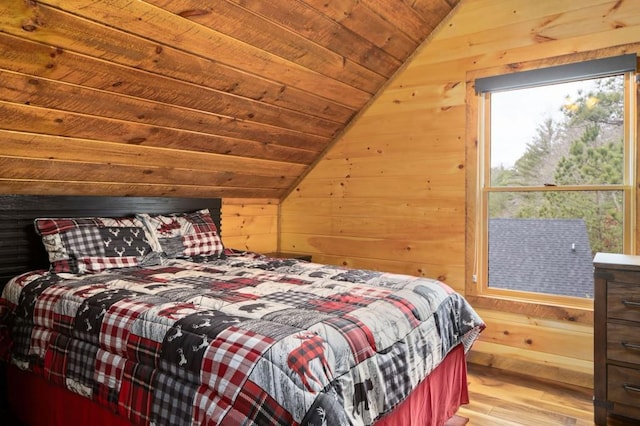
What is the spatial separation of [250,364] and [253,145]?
2242 mm

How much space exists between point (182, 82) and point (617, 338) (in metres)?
2.59

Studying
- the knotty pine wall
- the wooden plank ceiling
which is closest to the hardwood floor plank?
the knotty pine wall

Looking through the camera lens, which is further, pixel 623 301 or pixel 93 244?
pixel 93 244

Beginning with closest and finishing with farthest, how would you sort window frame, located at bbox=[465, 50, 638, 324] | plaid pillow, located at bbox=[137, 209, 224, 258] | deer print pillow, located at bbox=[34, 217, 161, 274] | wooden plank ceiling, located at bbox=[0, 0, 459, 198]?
wooden plank ceiling, located at bbox=[0, 0, 459, 198]
deer print pillow, located at bbox=[34, 217, 161, 274]
window frame, located at bbox=[465, 50, 638, 324]
plaid pillow, located at bbox=[137, 209, 224, 258]

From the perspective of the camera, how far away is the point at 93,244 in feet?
8.32

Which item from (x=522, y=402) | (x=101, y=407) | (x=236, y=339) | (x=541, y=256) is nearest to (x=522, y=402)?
(x=522, y=402)

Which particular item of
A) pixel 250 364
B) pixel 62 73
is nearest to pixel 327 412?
pixel 250 364

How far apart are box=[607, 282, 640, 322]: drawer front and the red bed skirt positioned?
29.6 inches

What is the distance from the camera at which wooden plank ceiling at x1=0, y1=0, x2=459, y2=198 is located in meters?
1.94

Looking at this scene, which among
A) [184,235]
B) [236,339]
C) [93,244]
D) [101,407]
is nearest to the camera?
[236,339]

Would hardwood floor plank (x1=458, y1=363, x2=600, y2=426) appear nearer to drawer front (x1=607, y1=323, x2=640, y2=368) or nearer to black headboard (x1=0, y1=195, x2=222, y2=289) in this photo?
drawer front (x1=607, y1=323, x2=640, y2=368)

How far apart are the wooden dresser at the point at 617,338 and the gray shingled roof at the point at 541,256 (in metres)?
0.58

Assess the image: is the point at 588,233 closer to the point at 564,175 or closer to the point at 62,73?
the point at 564,175

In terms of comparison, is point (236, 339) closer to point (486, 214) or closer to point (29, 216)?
point (29, 216)
